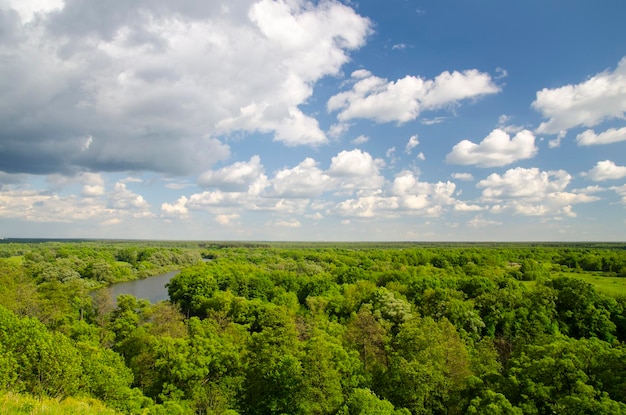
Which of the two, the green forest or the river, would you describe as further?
the river

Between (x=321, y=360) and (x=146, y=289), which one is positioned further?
(x=146, y=289)

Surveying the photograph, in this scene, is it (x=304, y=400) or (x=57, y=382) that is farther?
(x=304, y=400)

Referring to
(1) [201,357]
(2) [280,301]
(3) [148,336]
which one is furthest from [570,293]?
(3) [148,336]

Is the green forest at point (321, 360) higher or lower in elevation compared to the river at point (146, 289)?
higher

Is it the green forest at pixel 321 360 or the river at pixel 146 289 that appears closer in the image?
the green forest at pixel 321 360

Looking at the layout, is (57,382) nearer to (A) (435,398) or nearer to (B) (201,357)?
(B) (201,357)

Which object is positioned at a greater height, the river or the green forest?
the green forest

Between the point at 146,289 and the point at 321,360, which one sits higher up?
the point at 321,360

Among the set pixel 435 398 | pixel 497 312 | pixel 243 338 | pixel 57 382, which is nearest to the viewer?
pixel 57 382
